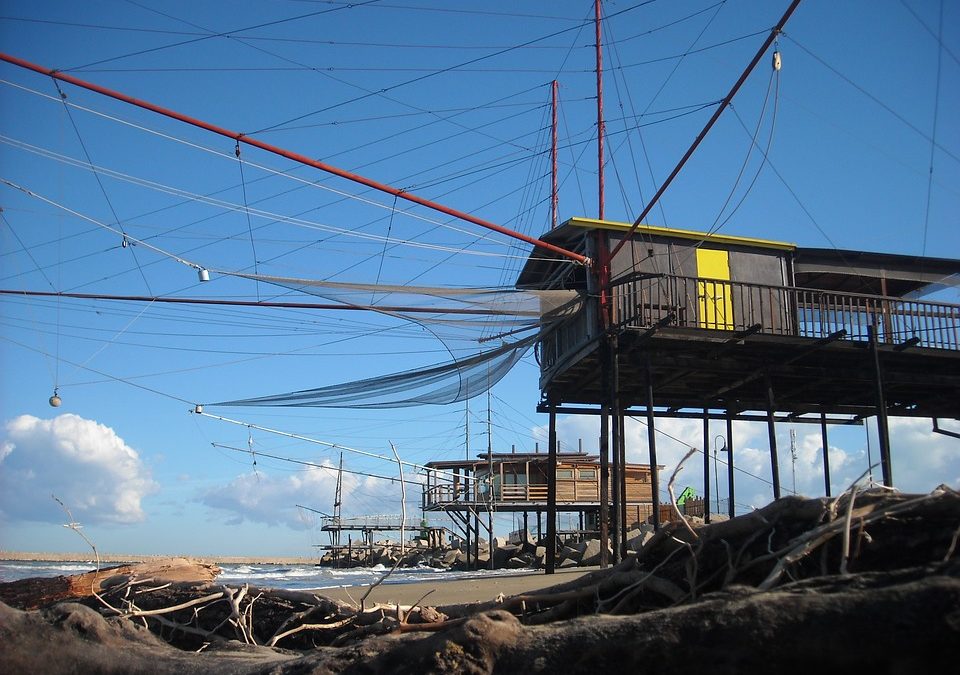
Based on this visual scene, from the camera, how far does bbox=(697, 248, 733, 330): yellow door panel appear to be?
16375 mm

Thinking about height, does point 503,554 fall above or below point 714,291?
below

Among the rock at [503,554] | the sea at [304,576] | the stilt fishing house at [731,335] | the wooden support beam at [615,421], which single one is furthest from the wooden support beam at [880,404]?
the rock at [503,554]

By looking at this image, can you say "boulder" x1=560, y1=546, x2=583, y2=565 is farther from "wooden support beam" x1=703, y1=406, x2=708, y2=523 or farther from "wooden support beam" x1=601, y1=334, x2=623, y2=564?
"wooden support beam" x1=601, y1=334, x2=623, y2=564

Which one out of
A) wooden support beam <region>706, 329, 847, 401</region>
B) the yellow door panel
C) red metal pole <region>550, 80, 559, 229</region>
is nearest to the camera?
wooden support beam <region>706, 329, 847, 401</region>

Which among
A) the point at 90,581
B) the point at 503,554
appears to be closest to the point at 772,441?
the point at 90,581

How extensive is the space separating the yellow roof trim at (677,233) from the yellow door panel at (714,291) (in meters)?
0.31

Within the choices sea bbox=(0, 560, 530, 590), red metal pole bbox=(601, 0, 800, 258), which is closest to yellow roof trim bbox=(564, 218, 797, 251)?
red metal pole bbox=(601, 0, 800, 258)

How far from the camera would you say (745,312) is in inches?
678

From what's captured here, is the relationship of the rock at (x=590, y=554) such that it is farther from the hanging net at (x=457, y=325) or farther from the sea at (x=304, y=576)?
the hanging net at (x=457, y=325)

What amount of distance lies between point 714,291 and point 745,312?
1.33 meters

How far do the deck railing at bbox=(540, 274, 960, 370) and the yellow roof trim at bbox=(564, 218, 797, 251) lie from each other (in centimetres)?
96

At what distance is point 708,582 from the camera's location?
3488mm

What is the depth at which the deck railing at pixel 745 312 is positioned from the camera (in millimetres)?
15906

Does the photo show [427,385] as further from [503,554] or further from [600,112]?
[503,554]
